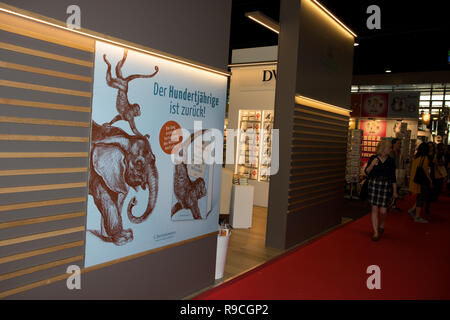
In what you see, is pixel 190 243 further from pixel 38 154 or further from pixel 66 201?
pixel 38 154

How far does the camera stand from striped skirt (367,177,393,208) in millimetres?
5957

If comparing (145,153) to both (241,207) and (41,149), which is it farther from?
(241,207)

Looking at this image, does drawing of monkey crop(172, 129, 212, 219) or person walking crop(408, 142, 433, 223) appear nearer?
drawing of monkey crop(172, 129, 212, 219)

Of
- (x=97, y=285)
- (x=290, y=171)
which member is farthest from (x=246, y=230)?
(x=97, y=285)

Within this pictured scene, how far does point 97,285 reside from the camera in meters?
2.74

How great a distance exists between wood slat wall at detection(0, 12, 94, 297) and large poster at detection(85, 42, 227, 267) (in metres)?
0.11

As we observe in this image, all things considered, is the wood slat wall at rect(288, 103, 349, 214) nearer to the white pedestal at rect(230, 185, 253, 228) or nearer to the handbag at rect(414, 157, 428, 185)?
the white pedestal at rect(230, 185, 253, 228)

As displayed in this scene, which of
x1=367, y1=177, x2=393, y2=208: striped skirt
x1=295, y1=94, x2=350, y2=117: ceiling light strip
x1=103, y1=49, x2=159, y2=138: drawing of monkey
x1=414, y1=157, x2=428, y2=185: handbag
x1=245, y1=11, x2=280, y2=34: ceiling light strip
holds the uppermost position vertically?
x1=245, y1=11, x2=280, y2=34: ceiling light strip

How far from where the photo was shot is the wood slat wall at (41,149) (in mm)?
2104

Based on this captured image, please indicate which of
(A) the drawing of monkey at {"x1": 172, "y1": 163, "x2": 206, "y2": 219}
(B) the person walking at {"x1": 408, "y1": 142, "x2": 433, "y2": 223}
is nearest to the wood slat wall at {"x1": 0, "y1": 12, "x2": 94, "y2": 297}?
(A) the drawing of monkey at {"x1": 172, "y1": 163, "x2": 206, "y2": 219}

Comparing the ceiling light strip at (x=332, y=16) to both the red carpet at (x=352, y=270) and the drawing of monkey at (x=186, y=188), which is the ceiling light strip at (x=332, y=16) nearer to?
the drawing of monkey at (x=186, y=188)

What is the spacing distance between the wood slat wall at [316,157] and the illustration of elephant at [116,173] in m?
2.95

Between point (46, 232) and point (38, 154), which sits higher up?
point (38, 154)

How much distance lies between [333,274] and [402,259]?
1.41 metres
